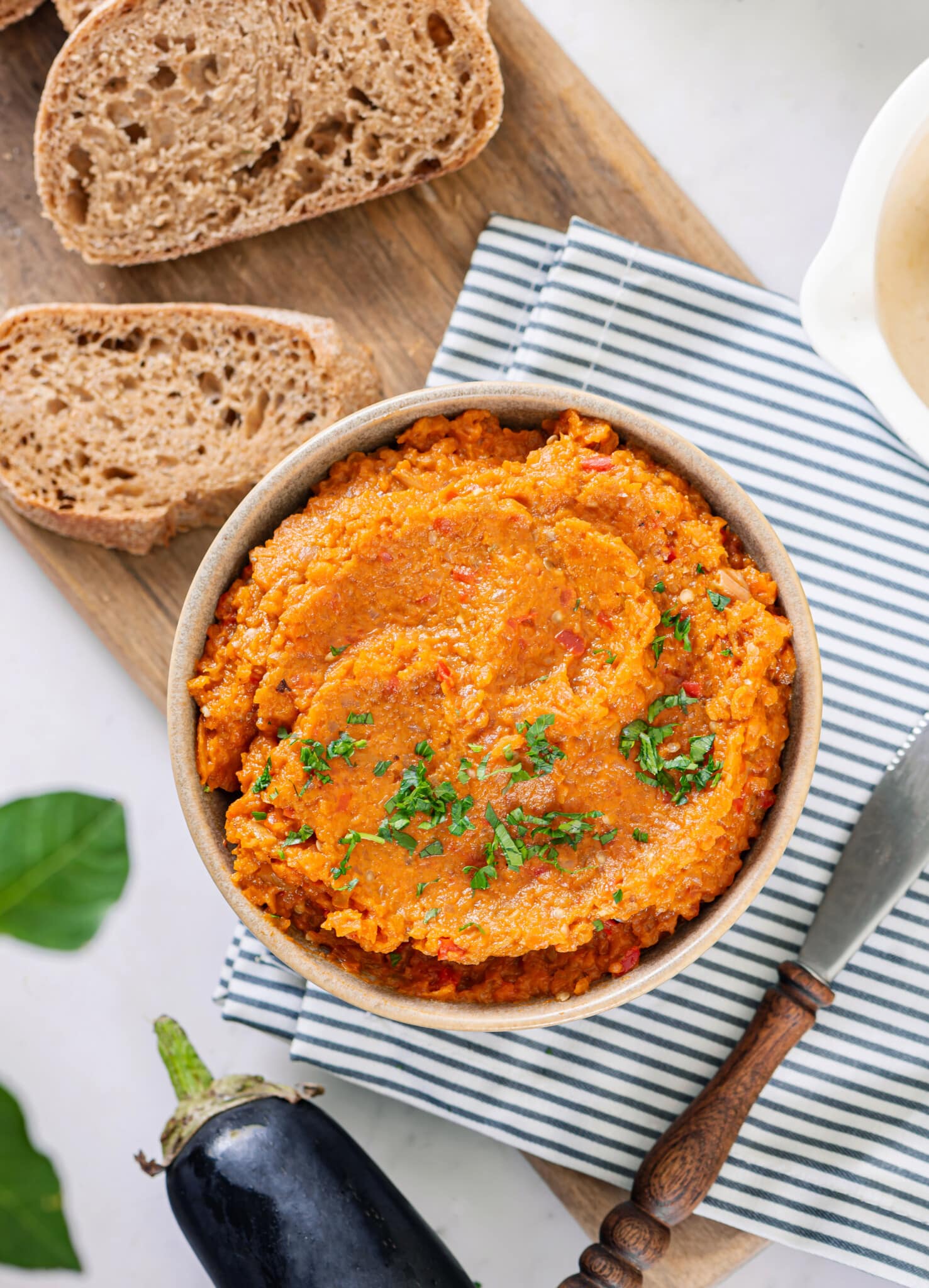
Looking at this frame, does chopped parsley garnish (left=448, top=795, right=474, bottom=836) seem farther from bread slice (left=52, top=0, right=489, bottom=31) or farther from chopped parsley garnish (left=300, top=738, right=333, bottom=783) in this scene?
bread slice (left=52, top=0, right=489, bottom=31)

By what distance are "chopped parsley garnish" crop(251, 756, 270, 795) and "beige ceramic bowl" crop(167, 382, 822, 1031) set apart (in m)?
0.17

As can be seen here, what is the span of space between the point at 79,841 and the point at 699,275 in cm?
220

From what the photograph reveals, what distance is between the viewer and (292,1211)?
2.99 meters

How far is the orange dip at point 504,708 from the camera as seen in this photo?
241 cm

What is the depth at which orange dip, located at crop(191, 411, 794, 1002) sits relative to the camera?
95.0 inches

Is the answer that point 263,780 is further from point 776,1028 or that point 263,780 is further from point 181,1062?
point 776,1028

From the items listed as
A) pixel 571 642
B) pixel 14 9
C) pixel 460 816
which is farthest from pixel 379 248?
pixel 460 816

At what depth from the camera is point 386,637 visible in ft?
8.14

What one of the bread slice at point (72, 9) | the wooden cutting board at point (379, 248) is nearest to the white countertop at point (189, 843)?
the wooden cutting board at point (379, 248)

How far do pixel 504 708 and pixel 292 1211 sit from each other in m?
1.55

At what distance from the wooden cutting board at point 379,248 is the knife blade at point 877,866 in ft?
3.23

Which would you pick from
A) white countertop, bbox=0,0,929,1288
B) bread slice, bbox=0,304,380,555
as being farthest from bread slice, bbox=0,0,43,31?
white countertop, bbox=0,0,929,1288

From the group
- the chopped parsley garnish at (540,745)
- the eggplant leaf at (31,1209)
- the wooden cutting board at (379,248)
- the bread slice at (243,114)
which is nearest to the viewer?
the eggplant leaf at (31,1209)

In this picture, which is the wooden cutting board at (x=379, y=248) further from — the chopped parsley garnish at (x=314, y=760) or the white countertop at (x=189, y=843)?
the chopped parsley garnish at (x=314, y=760)
